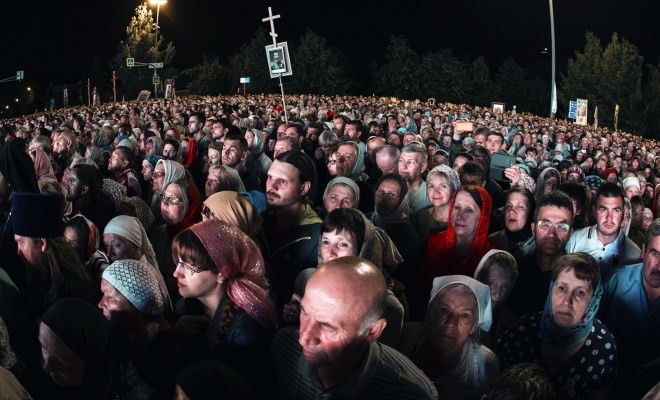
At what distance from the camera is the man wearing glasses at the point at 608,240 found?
5012 millimetres

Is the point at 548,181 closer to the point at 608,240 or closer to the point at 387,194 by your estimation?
the point at 608,240

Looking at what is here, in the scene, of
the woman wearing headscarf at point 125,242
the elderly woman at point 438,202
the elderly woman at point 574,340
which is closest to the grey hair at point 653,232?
the elderly woman at point 574,340

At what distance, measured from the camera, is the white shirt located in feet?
16.4

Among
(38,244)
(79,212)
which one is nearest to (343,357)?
(38,244)

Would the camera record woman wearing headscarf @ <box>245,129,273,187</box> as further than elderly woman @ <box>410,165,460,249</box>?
Yes

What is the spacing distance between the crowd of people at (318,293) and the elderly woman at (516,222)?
0.05 ft

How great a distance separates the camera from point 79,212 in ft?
17.9

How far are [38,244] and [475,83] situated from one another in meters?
54.8

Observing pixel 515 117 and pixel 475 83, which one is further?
pixel 475 83

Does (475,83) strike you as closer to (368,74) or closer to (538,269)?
(368,74)

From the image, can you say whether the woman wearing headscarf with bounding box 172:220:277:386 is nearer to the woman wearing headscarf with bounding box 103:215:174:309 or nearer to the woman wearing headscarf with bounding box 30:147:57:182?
the woman wearing headscarf with bounding box 103:215:174:309

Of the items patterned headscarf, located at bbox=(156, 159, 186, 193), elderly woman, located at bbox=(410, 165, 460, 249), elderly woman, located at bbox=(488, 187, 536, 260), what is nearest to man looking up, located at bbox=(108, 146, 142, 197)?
patterned headscarf, located at bbox=(156, 159, 186, 193)

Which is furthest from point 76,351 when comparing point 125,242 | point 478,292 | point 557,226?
point 557,226

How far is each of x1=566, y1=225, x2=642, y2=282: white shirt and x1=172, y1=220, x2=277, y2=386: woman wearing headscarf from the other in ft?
9.06
